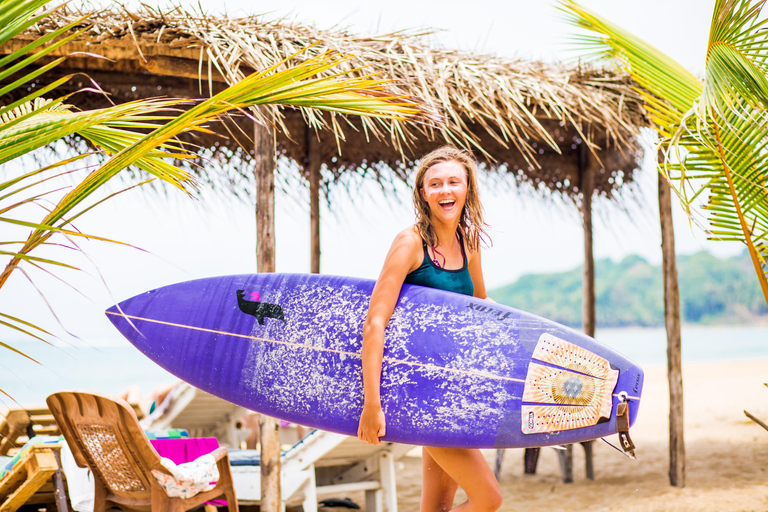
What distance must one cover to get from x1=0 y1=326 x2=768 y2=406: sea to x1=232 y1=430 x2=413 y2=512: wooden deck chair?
10402mm

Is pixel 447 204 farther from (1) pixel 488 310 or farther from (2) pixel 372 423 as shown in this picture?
(2) pixel 372 423

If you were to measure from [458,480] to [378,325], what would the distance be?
22.3 inches

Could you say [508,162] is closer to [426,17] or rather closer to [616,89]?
[616,89]

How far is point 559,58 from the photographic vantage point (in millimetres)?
4871

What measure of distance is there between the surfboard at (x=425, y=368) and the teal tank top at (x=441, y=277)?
0.03m

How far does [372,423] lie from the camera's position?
215cm

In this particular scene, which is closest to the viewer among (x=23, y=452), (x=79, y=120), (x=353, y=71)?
(x=79, y=120)

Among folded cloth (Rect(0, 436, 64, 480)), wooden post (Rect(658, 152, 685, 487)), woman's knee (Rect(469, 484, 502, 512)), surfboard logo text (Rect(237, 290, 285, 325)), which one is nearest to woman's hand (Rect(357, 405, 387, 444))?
woman's knee (Rect(469, 484, 502, 512))

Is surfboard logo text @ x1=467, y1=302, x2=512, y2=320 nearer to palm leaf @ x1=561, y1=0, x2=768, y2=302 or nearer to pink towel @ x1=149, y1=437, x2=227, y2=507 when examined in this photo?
palm leaf @ x1=561, y1=0, x2=768, y2=302

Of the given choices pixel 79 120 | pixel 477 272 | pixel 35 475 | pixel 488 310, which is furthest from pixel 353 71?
pixel 35 475

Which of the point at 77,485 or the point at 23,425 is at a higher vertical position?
the point at 23,425

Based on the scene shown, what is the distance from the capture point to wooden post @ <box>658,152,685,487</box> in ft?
15.7

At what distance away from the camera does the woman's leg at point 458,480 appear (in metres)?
2.14

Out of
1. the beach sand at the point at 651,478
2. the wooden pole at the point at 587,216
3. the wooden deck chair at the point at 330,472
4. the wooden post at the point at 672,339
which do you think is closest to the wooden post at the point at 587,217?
the wooden pole at the point at 587,216
